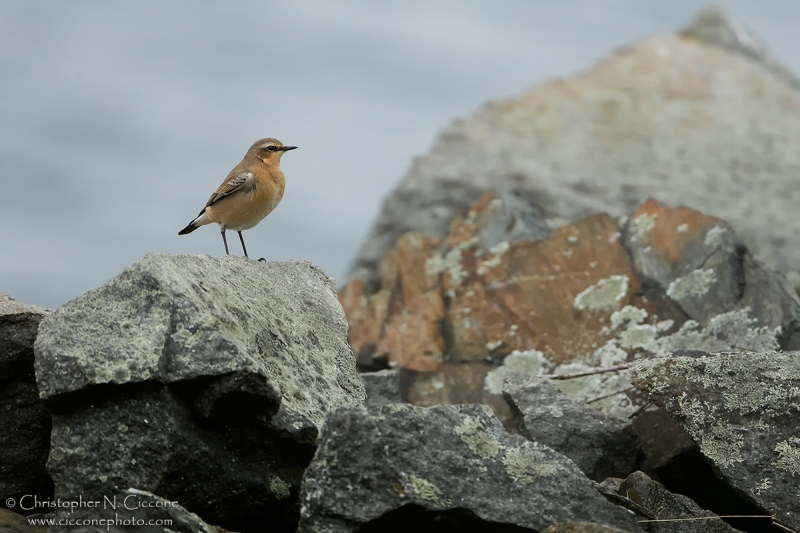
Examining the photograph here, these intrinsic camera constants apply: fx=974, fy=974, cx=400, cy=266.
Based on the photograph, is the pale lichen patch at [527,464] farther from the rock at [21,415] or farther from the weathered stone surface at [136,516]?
the rock at [21,415]

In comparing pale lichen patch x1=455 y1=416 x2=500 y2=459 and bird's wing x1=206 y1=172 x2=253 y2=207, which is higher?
bird's wing x1=206 y1=172 x2=253 y2=207

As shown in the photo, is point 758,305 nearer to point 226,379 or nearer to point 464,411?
point 464,411

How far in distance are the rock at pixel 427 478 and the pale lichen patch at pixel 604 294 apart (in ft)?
17.1

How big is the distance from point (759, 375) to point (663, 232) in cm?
453

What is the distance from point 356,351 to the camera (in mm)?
12547

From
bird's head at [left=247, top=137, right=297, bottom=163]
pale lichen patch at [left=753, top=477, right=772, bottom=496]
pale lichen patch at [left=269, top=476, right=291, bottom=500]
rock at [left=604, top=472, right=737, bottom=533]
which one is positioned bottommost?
pale lichen patch at [left=269, top=476, right=291, bottom=500]

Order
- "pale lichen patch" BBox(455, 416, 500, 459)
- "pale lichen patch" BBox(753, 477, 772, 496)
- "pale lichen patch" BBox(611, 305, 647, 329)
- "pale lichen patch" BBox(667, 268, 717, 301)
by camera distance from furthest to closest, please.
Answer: "pale lichen patch" BBox(611, 305, 647, 329) → "pale lichen patch" BBox(667, 268, 717, 301) → "pale lichen patch" BBox(753, 477, 772, 496) → "pale lichen patch" BBox(455, 416, 500, 459)

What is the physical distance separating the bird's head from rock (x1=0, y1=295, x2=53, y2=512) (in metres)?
5.34

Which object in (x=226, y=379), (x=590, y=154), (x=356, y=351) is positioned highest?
(x=590, y=154)

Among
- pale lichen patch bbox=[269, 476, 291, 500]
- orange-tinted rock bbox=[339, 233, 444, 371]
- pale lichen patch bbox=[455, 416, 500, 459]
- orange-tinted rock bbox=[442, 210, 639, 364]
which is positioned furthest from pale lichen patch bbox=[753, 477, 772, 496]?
orange-tinted rock bbox=[339, 233, 444, 371]

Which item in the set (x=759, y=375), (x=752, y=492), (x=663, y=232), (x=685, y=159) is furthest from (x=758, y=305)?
(x=685, y=159)

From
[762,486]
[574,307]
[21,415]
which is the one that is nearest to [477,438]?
[762,486]

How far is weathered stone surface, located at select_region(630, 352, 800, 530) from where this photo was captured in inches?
259

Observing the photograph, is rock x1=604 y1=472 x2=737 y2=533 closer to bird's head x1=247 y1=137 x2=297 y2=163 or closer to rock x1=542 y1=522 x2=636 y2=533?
rock x1=542 y1=522 x2=636 y2=533
